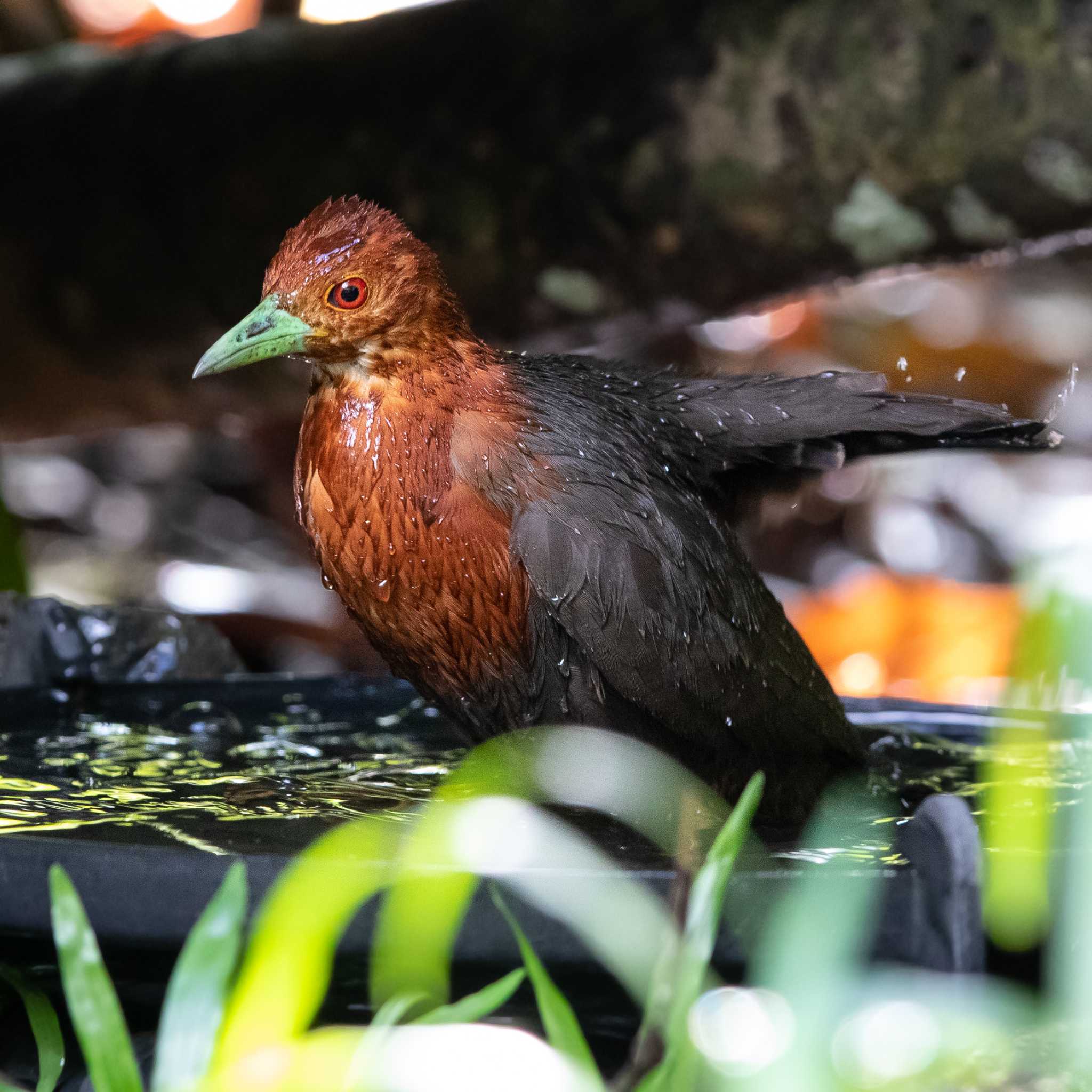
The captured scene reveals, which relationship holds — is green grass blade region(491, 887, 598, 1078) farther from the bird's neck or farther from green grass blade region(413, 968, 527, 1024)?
the bird's neck

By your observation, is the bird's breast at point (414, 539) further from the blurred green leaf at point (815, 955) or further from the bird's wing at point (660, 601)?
the blurred green leaf at point (815, 955)

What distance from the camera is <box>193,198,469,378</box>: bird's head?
1.82 metres

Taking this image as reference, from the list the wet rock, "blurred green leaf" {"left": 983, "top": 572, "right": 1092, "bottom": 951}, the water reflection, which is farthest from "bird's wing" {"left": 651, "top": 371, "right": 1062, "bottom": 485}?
the wet rock

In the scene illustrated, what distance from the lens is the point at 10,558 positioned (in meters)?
4.15

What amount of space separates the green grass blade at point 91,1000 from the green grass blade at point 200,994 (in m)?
0.03

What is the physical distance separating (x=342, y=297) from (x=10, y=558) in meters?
2.69

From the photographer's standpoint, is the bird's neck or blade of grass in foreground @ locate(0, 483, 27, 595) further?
blade of grass in foreground @ locate(0, 483, 27, 595)

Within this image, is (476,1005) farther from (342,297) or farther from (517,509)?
(342,297)

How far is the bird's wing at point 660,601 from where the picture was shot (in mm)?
1767

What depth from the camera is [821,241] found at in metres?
3.37

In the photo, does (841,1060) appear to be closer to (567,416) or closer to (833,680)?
(567,416)

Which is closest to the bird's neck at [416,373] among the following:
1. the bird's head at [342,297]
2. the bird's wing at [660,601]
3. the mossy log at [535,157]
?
the bird's head at [342,297]

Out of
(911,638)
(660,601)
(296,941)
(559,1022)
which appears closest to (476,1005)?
(559,1022)

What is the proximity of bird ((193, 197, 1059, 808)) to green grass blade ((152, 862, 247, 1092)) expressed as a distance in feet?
2.14
